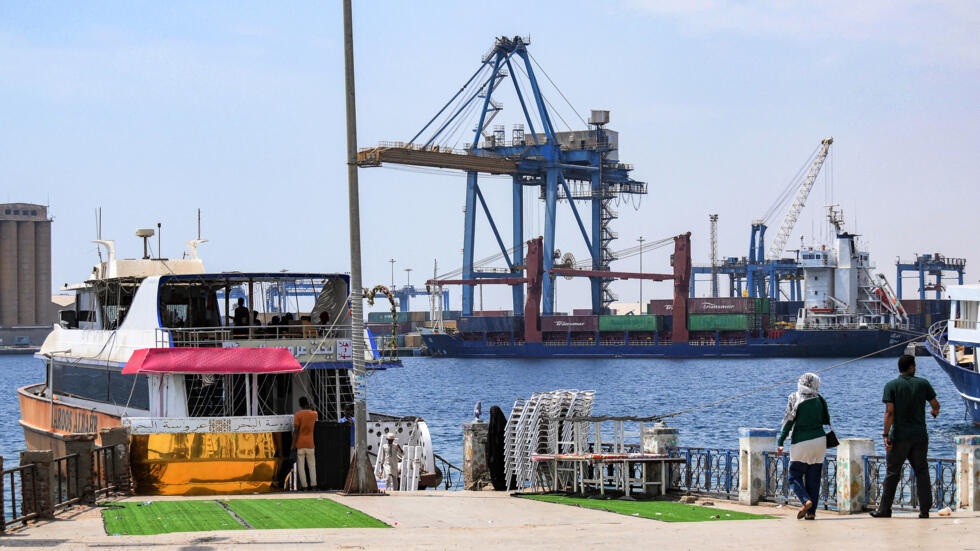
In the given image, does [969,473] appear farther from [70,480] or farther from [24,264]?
[24,264]

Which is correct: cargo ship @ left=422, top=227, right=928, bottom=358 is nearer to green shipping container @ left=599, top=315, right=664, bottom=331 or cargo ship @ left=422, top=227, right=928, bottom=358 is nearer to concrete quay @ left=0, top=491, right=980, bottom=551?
green shipping container @ left=599, top=315, right=664, bottom=331

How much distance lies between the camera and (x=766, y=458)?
16.0m

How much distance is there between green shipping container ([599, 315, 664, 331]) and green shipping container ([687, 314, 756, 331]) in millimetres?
3839

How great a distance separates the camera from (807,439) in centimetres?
1376

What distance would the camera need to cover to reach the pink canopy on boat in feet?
65.3

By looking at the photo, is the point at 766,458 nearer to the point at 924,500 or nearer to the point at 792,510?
the point at 792,510

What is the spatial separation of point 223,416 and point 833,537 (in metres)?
11.2

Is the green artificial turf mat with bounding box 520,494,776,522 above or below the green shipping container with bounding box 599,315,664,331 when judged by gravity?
below

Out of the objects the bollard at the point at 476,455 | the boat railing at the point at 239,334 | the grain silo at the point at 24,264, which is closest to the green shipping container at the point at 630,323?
the grain silo at the point at 24,264

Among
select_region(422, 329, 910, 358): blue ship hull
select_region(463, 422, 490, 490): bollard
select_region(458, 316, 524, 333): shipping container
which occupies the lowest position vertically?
select_region(422, 329, 910, 358): blue ship hull

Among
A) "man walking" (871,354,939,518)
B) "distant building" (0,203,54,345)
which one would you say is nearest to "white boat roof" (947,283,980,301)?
"man walking" (871,354,939,518)

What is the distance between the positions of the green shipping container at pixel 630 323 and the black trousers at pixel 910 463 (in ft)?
384

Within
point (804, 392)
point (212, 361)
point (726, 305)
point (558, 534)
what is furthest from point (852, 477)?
point (726, 305)

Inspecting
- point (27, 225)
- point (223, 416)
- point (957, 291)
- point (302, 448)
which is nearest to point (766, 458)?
point (302, 448)
